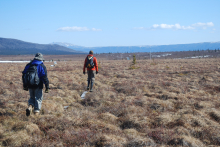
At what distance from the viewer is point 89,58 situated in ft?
32.8

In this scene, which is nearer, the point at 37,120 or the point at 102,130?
the point at 102,130

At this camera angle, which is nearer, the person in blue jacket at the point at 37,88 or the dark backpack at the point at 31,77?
the dark backpack at the point at 31,77

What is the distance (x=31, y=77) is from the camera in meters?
5.62

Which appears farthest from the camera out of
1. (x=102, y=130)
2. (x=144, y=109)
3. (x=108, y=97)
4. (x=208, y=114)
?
(x=108, y=97)

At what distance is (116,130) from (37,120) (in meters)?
2.37

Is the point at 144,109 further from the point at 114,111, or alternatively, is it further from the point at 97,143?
the point at 97,143

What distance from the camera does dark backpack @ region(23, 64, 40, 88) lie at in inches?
221

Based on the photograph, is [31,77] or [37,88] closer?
[31,77]

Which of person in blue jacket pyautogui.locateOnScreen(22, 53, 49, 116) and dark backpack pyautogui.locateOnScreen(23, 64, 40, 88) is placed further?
person in blue jacket pyautogui.locateOnScreen(22, 53, 49, 116)

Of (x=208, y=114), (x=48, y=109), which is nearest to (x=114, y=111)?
(x=48, y=109)

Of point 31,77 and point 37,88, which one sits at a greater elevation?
point 31,77

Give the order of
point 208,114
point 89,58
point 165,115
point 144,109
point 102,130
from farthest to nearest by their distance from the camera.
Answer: point 89,58, point 144,109, point 208,114, point 165,115, point 102,130

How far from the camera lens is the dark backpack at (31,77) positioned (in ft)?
18.4

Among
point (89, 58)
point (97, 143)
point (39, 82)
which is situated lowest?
point (97, 143)
